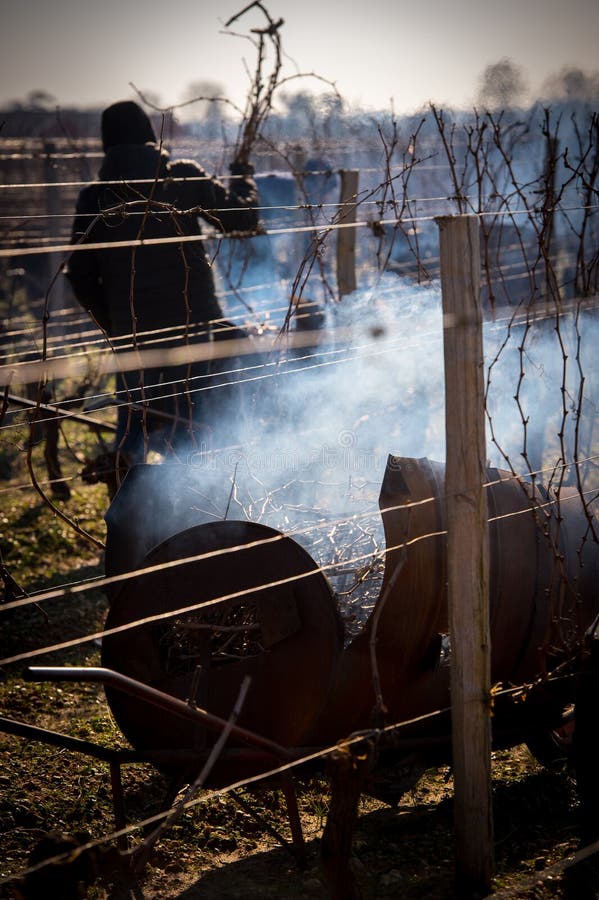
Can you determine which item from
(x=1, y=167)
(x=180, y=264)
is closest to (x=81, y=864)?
(x=180, y=264)

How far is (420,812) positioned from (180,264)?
3931mm

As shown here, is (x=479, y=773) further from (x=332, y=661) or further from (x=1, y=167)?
(x=1, y=167)

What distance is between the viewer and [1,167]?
17703mm

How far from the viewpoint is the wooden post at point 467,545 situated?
2.58 meters

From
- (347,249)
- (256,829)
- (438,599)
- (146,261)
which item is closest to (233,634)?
(438,599)

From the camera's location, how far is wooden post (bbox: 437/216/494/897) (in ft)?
8.48

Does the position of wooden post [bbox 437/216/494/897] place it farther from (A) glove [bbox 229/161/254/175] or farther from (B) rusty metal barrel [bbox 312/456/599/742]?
(A) glove [bbox 229/161/254/175]

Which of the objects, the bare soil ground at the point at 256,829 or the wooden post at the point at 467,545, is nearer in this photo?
the wooden post at the point at 467,545

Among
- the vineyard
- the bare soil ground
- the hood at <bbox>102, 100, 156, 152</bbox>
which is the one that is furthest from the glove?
the bare soil ground

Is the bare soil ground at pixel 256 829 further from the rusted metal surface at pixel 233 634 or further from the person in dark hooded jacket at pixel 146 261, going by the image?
the person in dark hooded jacket at pixel 146 261

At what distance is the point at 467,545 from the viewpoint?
8.71 ft

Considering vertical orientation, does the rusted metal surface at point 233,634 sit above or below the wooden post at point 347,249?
below

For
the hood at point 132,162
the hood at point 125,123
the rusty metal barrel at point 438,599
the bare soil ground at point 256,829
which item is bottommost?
the bare soil ground at point 256,829

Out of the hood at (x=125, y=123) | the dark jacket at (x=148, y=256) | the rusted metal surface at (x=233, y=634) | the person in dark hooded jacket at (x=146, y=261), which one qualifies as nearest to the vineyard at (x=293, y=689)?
the rusted metal surface at (x=233, y=634)
